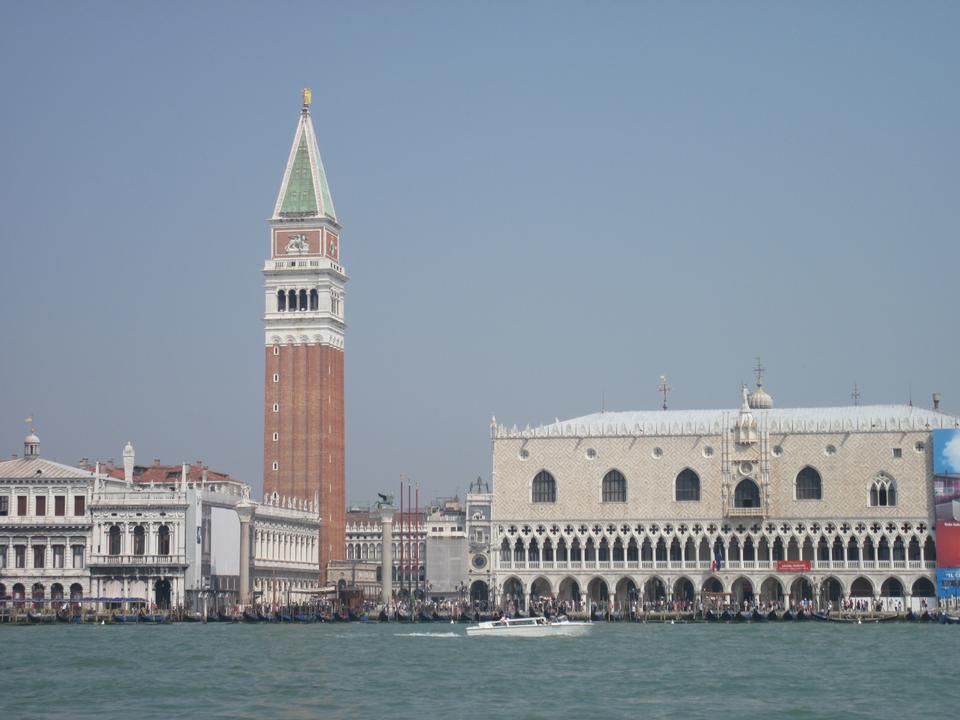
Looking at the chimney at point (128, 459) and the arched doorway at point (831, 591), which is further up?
the chimney at point (128, 459)

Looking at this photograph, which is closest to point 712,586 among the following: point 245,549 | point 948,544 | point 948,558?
point 948,558

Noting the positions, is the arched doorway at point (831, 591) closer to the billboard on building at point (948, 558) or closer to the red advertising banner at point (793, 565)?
the red advertising banner at point (793, 565)

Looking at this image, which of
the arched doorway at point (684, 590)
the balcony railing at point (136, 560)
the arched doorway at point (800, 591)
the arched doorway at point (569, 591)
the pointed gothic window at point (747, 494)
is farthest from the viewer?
the balcony railing at point (136, 560)

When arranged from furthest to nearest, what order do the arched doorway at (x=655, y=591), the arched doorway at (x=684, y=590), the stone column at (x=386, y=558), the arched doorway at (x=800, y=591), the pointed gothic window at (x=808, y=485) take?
the stone column at (x=386, y=558), the arched doorway at (x=655, y=591), the arched doorway at (x=684, y=590), the arched doorway at (x=800, y=591), the pointed gothic window at (x=808, y=485)

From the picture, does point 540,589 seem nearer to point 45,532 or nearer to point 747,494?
point 747,494

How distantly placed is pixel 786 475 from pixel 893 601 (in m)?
7.33

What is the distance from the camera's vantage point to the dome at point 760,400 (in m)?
89.0

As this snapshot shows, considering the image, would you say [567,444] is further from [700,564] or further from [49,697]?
[49,697]

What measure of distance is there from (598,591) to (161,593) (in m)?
20.9

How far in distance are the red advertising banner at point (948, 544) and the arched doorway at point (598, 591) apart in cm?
1545

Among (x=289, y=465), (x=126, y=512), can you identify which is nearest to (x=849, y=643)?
(x=126, y=512)

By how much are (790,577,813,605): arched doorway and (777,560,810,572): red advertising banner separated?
700 millimetres

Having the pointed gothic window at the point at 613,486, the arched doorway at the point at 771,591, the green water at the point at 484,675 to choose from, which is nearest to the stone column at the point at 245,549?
the pointed gothic window at the point at 613,486

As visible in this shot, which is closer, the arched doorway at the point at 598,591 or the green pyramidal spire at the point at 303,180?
the arched doorway at the point at 598,591
